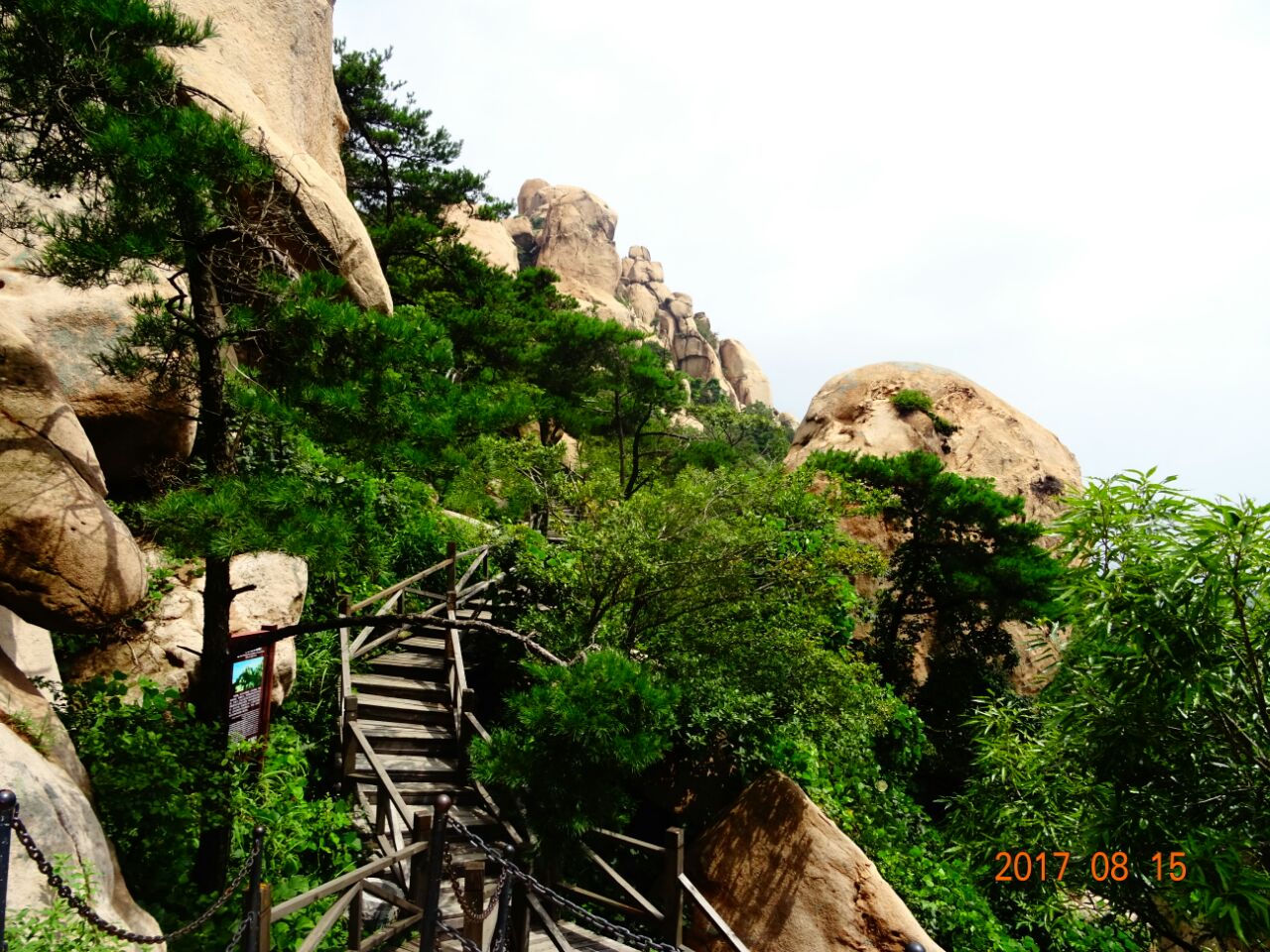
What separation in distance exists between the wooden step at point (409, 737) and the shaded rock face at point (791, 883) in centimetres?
276

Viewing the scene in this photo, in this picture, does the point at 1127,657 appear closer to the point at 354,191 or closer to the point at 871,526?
the point at 871,526

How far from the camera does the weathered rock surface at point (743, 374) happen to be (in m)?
57.4

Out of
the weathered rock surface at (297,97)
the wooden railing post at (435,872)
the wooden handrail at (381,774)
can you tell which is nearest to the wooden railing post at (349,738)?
the wooden handrail at (381,774)

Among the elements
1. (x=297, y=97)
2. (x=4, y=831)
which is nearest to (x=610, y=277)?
(x=297, y=97)

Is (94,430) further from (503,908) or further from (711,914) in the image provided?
(711,914)

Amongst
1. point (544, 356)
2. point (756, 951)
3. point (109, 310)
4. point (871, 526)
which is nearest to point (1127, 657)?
point (756, 951)

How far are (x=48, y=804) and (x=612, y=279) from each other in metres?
48.8

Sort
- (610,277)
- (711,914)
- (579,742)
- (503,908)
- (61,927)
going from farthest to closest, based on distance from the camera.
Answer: (610,277) → (711,914) → (579,742) → (503,908) → (61,927)

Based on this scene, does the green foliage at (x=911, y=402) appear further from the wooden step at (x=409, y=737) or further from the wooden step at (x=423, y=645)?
the wooden step at (x=409, y=737)

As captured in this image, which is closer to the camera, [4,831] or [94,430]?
[4,831]

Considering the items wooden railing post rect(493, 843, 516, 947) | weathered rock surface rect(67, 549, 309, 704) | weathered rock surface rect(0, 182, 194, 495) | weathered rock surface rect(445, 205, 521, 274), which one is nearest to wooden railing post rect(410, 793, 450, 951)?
wooden railing post rect(493, 843, 516, 947)

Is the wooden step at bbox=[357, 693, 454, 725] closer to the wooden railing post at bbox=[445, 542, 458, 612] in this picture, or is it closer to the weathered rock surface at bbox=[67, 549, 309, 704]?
the weathered rock surface at bbox=[67, 549, 309, 704]

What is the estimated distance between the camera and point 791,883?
23.6 ft

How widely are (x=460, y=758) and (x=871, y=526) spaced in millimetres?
9092
